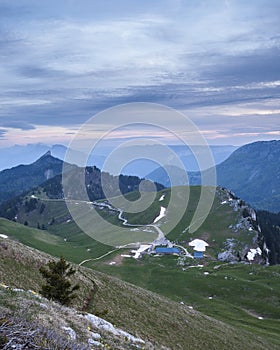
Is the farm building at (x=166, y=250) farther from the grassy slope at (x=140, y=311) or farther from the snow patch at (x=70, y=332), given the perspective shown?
the snow patch at (x=70, y=332)

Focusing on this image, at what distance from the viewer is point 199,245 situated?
173625 mm

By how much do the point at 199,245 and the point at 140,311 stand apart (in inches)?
5238

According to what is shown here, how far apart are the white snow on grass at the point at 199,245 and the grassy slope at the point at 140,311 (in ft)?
377

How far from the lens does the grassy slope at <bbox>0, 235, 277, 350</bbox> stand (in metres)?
39.8

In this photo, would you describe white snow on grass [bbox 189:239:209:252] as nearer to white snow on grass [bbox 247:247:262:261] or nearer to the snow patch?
white snow on grass [bbox 247:247:262:261]

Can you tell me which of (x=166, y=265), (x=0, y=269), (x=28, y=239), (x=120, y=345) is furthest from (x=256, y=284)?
(x=28, y=239)

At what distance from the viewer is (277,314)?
84.1 metres

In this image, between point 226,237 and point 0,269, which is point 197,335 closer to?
point 0,269

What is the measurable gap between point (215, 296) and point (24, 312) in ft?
302

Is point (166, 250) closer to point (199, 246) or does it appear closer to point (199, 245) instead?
point (199, 246)

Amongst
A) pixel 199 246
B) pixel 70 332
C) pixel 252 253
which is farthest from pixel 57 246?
pixel 70 332

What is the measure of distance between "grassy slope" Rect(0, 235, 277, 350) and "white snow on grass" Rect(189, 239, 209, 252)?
115 metres

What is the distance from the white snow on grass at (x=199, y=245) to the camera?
552ft

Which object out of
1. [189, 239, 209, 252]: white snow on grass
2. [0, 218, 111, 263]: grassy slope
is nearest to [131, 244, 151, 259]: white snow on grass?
[0, 218, 111, 263]: grassy slope
